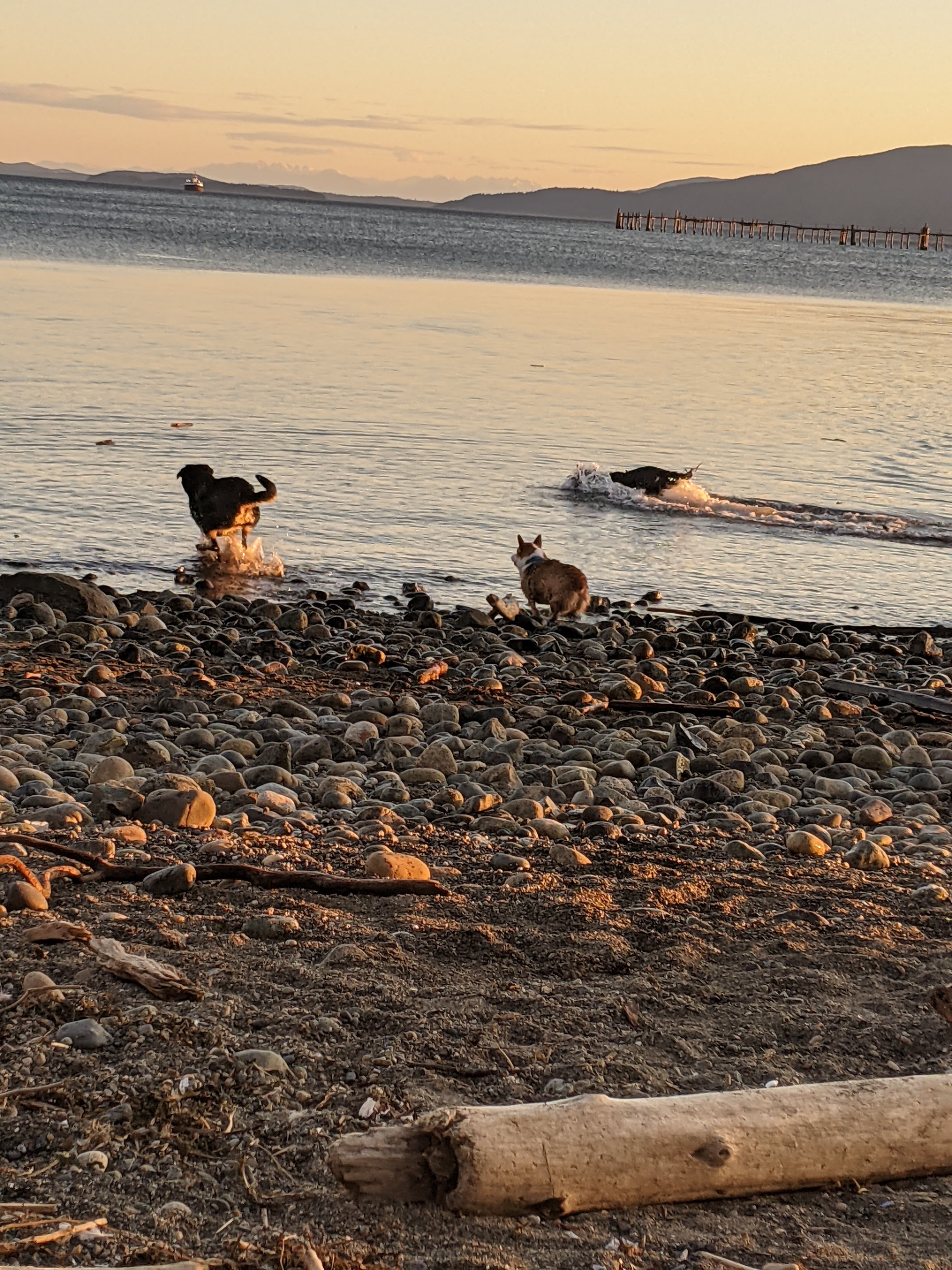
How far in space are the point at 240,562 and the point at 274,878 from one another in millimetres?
7468

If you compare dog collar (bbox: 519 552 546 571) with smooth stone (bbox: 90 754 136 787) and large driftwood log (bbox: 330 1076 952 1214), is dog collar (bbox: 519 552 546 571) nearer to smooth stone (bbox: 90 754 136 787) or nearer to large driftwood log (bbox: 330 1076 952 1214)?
smooth stone (bbox: 90 754 136 787)

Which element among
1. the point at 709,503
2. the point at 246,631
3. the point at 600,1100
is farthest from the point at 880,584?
the point at 600,1100

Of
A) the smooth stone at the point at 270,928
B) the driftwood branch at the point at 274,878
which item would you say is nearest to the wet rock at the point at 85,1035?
the smooth stone at the point at 270,928

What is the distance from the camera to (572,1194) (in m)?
2.72

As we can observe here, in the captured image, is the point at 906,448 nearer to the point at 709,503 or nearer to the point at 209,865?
the point at 709,503

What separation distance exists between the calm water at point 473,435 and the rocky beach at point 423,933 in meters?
4.00

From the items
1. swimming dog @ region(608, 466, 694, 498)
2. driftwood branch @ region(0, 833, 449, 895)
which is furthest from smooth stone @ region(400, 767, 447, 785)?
swimming dog @ region(608, 466, 694, 498)

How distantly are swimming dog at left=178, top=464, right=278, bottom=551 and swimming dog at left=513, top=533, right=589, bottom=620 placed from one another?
8.98ft

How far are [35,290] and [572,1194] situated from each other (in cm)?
3489

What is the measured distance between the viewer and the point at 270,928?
4.05 meters

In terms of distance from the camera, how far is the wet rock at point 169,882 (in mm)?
4328

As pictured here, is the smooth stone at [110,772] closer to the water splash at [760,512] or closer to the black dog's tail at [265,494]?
the black dog's tail at [265,494]

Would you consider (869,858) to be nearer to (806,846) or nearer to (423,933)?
(806,846)

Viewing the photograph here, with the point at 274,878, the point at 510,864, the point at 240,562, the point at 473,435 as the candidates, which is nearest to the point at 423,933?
the point at 274,878
